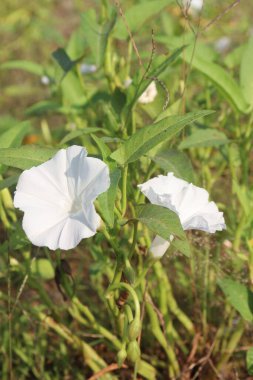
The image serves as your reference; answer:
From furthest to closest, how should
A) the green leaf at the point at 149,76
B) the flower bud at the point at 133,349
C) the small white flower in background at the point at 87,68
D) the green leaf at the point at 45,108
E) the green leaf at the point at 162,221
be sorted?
the small white flower in background at the point at 87,68 → the green leaf at the point at 45,108 → the green leaf at the point at 149,76 → the flower bud at the point at 133,349 → the green leaf at the point at 162,221

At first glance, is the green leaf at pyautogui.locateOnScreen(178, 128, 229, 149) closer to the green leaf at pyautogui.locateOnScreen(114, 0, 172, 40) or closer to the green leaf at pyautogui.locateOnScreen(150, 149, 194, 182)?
the green leaf at pyautogui.locateOnScreen(150, 149, 194, 182)

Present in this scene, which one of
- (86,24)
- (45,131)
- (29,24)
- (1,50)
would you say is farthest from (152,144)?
(29,24)

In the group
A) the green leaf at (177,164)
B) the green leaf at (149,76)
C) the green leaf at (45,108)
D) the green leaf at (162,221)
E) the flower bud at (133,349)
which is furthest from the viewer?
the green leaf at (45,108)

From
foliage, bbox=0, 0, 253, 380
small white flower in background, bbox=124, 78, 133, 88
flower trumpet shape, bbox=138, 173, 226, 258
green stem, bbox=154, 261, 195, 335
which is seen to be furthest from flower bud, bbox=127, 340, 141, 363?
small white flower in background, bbox=124, 78, 133, 88

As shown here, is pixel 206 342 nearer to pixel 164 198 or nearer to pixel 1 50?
pixel 164 198

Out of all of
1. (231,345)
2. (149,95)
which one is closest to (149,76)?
(149,95)

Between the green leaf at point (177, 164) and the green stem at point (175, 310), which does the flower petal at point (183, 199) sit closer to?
the green leaf at point (177, 164)

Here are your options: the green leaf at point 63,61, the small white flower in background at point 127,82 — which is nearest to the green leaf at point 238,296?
the small white flower in background at point 127,82

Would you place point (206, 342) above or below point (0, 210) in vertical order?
below
